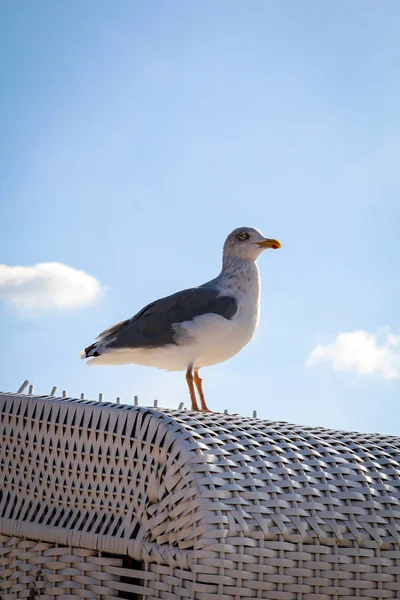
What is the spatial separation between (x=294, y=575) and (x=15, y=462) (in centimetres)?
102

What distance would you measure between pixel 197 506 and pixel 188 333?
134cm

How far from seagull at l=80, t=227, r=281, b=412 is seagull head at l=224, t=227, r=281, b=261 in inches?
8.1

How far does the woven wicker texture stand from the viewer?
1.77m

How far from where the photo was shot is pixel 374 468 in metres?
2.16

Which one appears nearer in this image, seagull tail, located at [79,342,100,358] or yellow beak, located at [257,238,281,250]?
seagull tail, located at [79,342,100,358]

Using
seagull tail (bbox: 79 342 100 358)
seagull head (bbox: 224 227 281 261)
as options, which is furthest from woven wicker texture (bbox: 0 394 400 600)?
seagull head (bbox: 224 227 281 261)

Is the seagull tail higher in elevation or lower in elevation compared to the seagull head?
lower

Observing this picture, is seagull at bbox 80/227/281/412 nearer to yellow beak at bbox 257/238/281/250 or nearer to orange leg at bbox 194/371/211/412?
orange leg at bbox 194/371/211/412

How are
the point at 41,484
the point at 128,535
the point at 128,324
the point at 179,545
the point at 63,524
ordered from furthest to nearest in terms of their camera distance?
the point at 128,324 → the point at 41,484 → the point at 63,524 → the point at 128,535 → the point at 179,545

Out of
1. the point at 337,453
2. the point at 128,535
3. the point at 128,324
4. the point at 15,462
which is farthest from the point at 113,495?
the point at 128,324

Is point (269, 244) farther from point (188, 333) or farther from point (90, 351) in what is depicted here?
point (90, 351)

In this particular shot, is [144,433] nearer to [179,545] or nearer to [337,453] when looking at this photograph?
[179,545]

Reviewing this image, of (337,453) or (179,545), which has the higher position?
(337,453)

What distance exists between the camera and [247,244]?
3.48 meters
